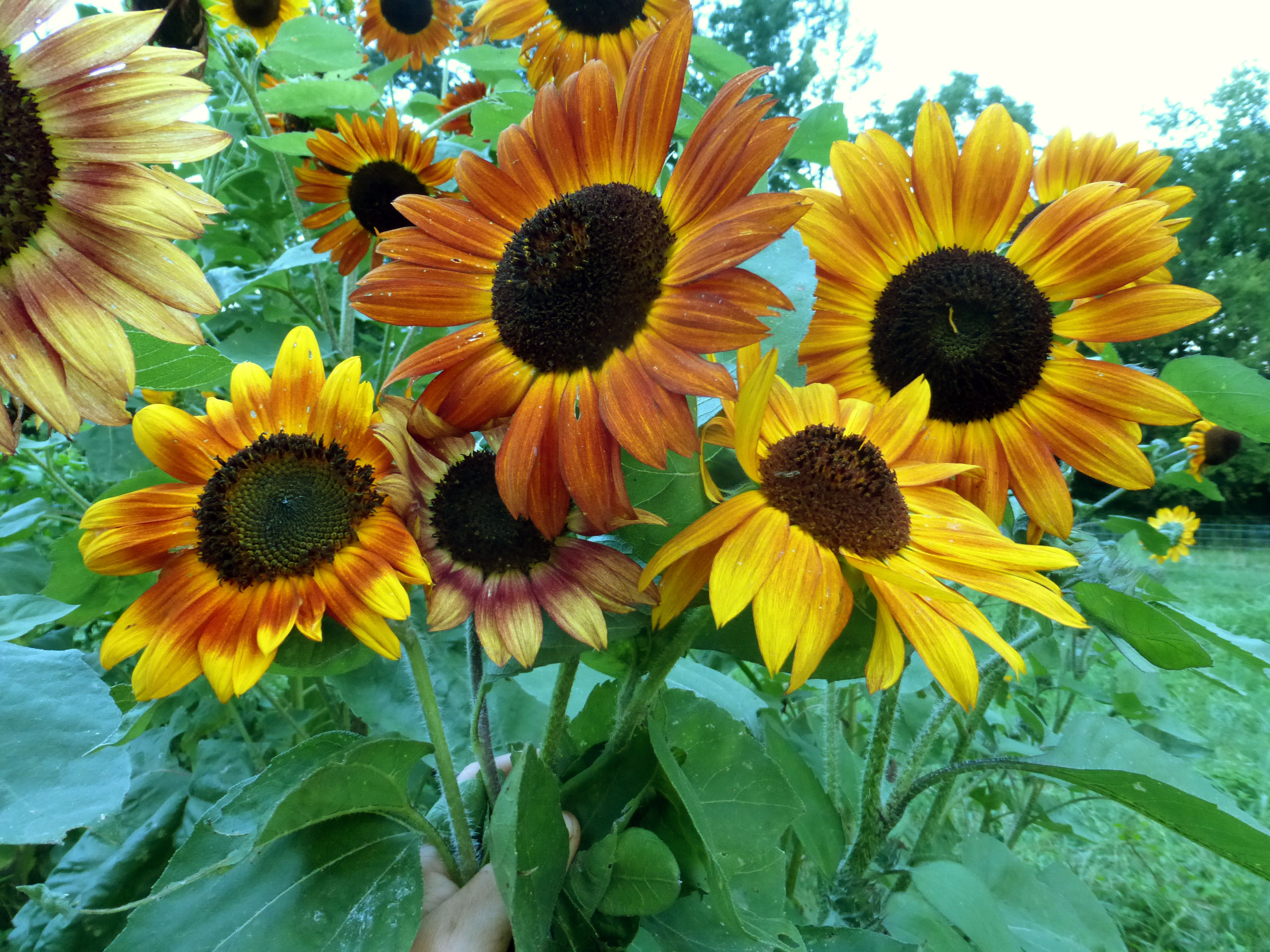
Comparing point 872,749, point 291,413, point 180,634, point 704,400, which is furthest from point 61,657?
point 872,749

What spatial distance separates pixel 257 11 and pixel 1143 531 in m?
1.47

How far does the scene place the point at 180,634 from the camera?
36 centimetres

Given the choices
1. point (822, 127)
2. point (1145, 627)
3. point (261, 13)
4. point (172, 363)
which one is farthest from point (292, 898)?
point (261, 13)

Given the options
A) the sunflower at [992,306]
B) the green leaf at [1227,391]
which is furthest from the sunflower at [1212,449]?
the sunflower at [992,306]

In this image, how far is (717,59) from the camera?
0.65 m

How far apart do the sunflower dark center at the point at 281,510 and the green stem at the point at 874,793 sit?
389 mm

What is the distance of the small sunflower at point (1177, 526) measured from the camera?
1.86m

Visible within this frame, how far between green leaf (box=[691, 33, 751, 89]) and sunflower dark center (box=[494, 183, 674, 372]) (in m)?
0.38

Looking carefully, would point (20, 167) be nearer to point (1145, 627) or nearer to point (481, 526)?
point (481, 526)

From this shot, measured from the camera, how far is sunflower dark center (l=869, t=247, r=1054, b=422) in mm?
479

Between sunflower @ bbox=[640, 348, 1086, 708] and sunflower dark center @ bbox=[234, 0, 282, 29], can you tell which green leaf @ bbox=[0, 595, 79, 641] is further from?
sunflower dark center @ bbox=[234, 0, 282, 29]

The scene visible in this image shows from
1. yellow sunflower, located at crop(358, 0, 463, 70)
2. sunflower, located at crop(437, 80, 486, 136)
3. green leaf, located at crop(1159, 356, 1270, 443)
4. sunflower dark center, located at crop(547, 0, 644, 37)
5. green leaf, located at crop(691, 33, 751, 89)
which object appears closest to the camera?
green leaf, located at crop(1159, 356, 1270, 443)

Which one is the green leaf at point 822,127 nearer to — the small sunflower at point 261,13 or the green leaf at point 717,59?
the green leaf at point 717,59

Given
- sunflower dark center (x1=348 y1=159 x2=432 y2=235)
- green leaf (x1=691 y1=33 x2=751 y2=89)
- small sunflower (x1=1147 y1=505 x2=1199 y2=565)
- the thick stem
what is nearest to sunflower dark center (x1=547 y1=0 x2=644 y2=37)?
green leaf (x1=691 y1=33 x2=751 y2=89)
